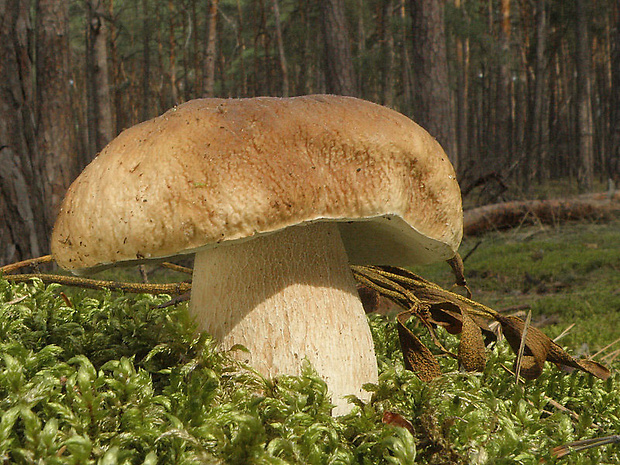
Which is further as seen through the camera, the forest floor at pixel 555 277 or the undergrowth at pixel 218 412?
the forest floor at pixel 555 277

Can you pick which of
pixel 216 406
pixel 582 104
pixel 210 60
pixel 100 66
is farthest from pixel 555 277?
pixel 582 104

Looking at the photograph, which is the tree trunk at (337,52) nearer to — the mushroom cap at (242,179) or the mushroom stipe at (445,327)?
the mushroom stipe at (445,327)

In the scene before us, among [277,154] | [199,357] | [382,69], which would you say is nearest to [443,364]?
[199,357]

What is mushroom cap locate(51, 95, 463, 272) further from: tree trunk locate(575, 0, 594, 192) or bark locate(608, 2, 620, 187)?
tree trunk locate(575, 0, 594, 192)

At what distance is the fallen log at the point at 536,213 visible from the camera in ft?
23.4

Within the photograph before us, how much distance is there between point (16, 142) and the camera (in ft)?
11.4

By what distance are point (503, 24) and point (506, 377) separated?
52.9 ft

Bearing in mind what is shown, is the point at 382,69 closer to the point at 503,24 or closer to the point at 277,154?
the point at 503,24

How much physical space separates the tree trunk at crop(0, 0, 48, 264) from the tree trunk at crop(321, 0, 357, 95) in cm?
614

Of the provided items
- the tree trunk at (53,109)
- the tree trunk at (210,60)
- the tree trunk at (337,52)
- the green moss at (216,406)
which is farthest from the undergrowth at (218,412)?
the tree trunk at (210,60)

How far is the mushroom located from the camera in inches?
45.6

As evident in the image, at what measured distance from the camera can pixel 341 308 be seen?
1491 mm

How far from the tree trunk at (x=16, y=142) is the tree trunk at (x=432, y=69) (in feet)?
15.9

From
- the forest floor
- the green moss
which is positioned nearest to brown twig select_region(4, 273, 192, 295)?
the green moss
